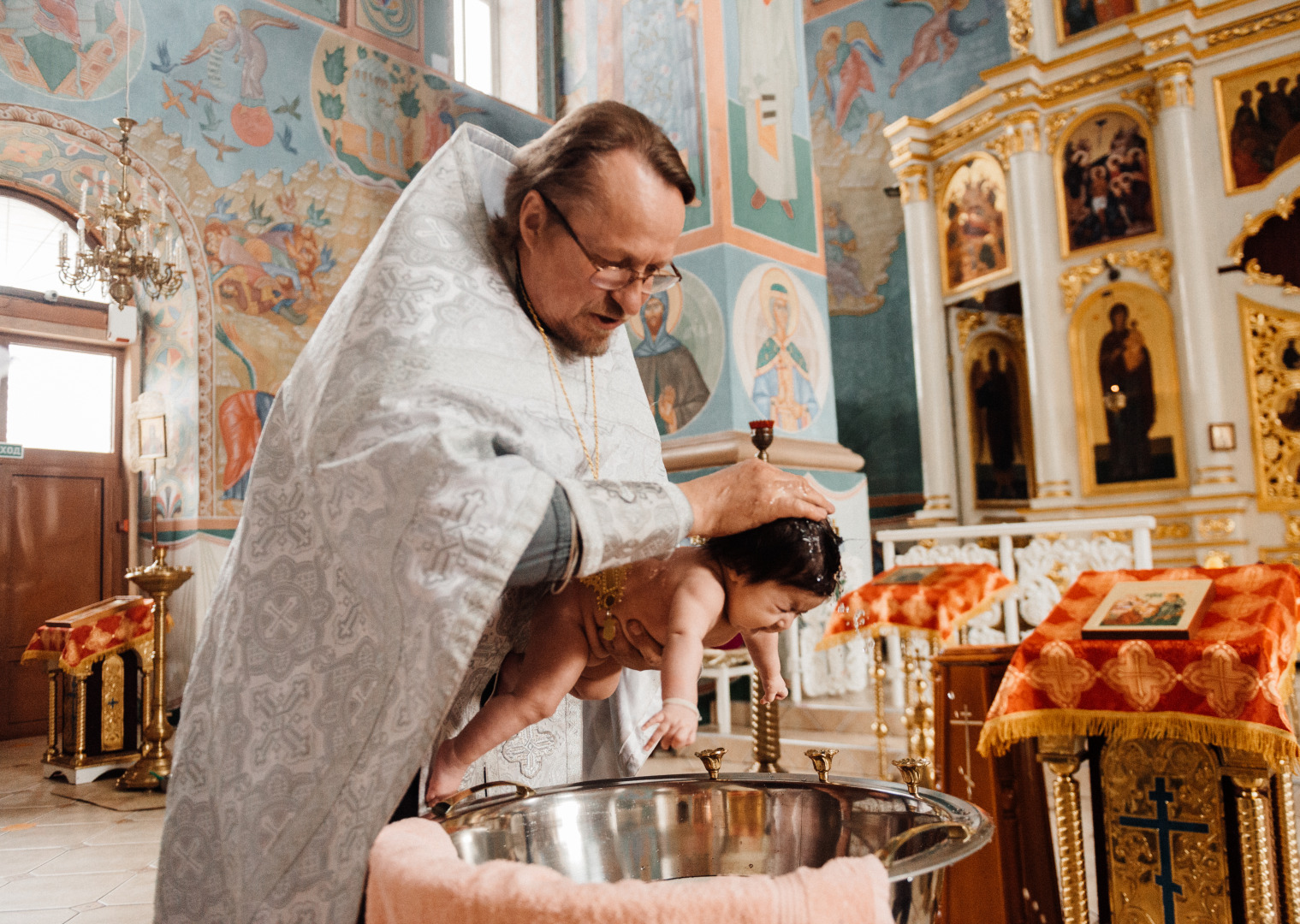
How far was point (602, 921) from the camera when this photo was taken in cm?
74

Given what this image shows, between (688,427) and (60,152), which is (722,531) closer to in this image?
(688,427)

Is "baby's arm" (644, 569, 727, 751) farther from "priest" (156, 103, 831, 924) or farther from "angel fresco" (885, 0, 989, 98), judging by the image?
"angel fresco" (885, 0, 989, 98)

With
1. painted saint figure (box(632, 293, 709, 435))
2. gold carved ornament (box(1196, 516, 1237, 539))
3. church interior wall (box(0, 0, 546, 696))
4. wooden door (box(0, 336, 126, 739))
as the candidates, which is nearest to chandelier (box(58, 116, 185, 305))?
church interior wall (box(0, 0, 546, 696))

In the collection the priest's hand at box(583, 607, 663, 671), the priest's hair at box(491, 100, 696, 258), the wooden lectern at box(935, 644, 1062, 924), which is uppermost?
the priest's hair at box(491, 100, 696, 258)

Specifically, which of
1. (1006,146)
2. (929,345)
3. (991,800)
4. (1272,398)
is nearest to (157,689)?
(991,800)

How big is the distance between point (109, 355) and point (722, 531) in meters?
9.38

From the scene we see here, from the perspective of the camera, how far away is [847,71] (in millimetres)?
13250

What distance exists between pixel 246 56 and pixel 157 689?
5.98m

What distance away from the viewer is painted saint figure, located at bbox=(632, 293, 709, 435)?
627 centimetres

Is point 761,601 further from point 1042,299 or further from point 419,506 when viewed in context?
point 1042,299

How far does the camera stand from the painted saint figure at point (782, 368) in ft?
20.8

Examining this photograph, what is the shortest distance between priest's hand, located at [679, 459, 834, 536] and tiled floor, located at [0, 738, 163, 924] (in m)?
3.44

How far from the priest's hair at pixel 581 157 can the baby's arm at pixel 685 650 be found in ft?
1.86

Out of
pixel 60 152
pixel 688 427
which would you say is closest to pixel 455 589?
pixel 688 427
